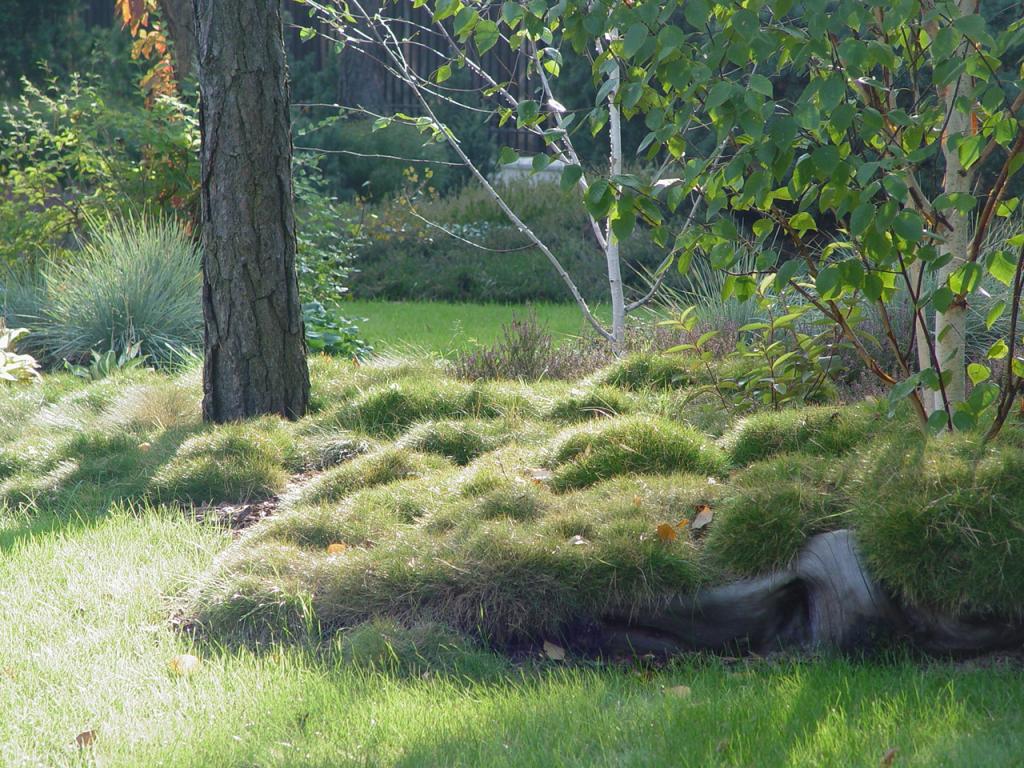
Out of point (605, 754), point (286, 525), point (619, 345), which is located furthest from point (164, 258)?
point (605, 754)

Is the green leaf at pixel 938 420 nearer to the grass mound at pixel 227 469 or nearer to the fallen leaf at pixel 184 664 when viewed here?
the fallen leaf at pixel 184 664

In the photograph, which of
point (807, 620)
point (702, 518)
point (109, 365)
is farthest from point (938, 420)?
point (109, 365)

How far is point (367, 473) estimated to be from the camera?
15.9ft

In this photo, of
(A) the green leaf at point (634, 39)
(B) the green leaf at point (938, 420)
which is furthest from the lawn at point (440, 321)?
(A) the green leaf at point (634, 39)

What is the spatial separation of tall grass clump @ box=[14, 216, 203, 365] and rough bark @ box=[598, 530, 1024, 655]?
18.8ft

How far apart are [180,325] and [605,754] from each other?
22.3 ft

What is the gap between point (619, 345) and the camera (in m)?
6.79

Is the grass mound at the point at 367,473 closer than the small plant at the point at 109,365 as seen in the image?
Yes

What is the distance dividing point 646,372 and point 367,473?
73.6 inches

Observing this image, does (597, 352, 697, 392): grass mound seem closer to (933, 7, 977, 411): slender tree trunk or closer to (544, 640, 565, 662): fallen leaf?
(933, 7, 977, 411): slender tree trunk

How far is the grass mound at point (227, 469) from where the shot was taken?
5.18 m

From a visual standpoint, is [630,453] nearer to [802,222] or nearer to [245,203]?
[802,222]

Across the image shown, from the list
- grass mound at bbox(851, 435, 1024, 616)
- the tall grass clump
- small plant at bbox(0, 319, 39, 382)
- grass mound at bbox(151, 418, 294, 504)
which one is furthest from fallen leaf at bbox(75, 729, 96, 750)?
the tall grass clump

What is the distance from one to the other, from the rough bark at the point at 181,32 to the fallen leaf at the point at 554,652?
28.5ft
